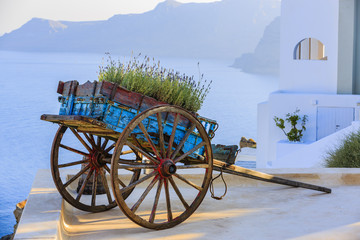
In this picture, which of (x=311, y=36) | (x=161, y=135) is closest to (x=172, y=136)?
(x=161, y=135)

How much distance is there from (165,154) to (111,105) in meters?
0.55

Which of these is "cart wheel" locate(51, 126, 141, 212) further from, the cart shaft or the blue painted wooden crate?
the cart shaft

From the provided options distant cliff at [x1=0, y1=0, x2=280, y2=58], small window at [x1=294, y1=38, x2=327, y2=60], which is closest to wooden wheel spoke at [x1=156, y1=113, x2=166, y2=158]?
small window at [x1=294, y1=38, x2=327, y2=60]

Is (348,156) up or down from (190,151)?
down

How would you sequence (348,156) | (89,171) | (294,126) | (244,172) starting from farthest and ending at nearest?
(294,126)
(348,156)
(244,172)
(89,171)

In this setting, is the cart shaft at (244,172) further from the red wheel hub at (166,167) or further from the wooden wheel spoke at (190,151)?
the red wheel hub at (166,167)

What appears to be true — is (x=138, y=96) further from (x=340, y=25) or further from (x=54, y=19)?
(x=54, y=19)

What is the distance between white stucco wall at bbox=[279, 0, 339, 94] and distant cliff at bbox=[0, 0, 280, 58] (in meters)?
30.4

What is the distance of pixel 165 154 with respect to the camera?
386cm

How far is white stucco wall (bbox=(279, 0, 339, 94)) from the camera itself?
17.2 metres

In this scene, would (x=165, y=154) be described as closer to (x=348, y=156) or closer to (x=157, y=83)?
(x=157, y=83)

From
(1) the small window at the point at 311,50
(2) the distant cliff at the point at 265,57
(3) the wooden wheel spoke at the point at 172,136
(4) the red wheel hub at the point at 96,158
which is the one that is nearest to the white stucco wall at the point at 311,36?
(1) the small window at the point at 311,50

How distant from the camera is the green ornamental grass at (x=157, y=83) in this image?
13.6 feet

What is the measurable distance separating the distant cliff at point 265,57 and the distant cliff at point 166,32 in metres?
0.76
